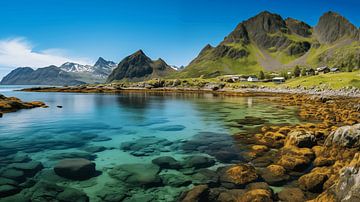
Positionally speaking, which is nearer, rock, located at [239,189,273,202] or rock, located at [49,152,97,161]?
rock, located at [239,189,273,202]

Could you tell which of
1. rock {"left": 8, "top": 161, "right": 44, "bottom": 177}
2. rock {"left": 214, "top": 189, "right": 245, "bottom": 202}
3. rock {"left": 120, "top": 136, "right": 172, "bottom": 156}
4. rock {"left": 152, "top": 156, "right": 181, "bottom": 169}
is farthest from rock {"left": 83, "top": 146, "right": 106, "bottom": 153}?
rock {"left": 214, "top": 189, "right": 245, "bottom": 202}

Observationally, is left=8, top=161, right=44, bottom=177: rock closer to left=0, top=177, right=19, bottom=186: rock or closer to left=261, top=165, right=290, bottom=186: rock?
left=0, top=177, right=19, bottom=186: rock

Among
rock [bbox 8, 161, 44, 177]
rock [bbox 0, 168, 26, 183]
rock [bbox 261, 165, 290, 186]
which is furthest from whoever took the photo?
rock [bbox 8, 161, 44, 177]

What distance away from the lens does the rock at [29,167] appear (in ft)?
62.6

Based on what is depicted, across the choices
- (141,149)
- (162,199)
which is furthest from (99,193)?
(141,149)

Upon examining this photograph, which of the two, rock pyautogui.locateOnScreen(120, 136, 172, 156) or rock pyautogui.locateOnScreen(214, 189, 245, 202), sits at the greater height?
rock pyautogui.locateOnScreen(214, 189, 245, 202)

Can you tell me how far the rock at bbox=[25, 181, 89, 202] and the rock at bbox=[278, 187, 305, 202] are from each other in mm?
11103

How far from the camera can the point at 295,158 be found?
1997 centimetres

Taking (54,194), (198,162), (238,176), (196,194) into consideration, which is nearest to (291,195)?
(238,176)

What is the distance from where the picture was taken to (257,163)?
811 inches

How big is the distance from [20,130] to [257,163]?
3430 cm

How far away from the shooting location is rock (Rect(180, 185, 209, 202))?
14.5 m

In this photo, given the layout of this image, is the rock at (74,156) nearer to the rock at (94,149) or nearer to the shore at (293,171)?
the rock at (94,149)

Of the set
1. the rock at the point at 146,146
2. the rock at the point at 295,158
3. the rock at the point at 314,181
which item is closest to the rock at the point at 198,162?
the rock at the point at 146,146
